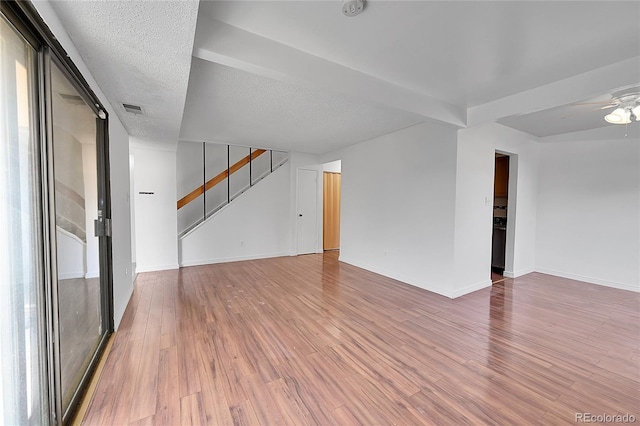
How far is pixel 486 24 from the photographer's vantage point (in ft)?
6.13

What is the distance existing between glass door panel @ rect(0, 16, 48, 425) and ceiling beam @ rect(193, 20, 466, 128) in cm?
96

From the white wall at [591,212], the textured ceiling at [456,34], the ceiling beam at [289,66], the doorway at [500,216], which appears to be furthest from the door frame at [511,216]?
the ceiling beam at [289,66]

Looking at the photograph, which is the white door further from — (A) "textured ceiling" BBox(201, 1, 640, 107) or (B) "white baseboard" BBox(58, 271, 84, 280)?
(B) "white baseboard" BBox(58, 271, 84, 280)

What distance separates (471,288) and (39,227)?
4694mm

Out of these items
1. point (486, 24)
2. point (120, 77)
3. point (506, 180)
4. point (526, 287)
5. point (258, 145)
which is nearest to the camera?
point (486, 24)

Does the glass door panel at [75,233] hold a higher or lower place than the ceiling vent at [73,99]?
lower

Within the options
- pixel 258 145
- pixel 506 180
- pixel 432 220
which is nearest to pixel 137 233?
pixel 258 145

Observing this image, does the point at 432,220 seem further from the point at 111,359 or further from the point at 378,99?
the point at 111,359

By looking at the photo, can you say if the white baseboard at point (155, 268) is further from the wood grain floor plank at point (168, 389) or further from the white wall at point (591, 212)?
the white wall at point (591, 212)

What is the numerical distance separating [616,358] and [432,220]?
7.24 ft

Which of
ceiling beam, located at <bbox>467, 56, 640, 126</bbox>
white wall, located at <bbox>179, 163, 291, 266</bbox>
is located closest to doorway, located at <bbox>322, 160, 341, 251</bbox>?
white wall, located at <bbox>179, 163, 291, 266</bbox>

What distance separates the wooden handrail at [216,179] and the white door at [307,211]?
138 centimetres

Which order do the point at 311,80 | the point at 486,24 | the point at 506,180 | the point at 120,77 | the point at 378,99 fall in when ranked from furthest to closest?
1. the point at 506,180
2. the point at 378,99
3. the point at 311,80
4. the point at 120,77
5. the point at 486,24

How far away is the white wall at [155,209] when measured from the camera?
4.82 meters
